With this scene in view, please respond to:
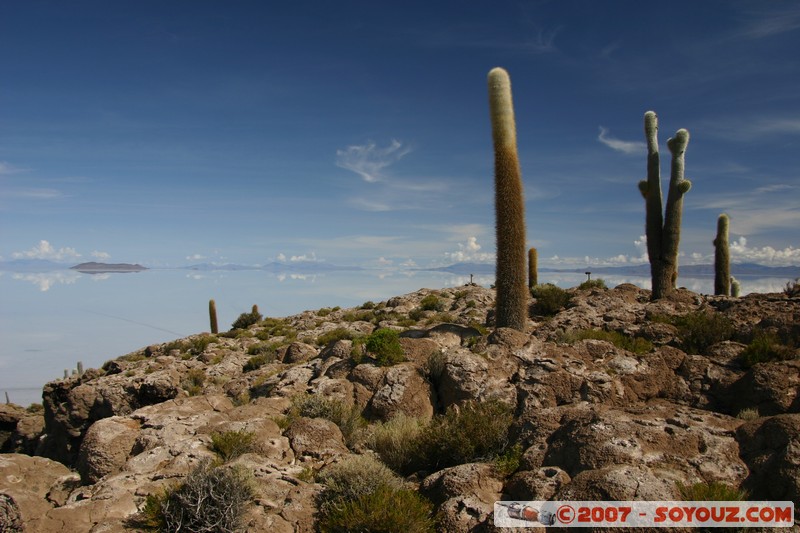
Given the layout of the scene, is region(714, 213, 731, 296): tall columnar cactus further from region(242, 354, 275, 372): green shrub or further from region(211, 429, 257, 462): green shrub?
region(211, 429, 257, 462): green shrub

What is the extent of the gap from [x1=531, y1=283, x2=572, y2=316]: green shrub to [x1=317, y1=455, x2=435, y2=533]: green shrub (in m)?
15.9

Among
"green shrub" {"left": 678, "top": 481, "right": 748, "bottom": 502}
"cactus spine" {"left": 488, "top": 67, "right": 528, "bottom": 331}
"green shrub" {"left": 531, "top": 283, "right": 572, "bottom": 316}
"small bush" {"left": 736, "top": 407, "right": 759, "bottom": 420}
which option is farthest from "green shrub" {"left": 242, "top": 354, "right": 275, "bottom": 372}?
"green shrub" {"left": 678, "top": 481, "right": 748, "bottom": 502}

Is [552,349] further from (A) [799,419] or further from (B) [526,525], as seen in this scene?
(B) [526,525]

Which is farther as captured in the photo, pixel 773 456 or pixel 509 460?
pixel 509 460

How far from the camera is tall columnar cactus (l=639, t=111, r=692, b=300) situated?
829 inches

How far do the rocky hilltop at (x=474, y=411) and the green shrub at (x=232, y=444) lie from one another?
4cm

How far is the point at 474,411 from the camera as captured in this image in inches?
364

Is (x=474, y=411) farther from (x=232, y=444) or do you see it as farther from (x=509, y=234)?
(x=509, y=234)

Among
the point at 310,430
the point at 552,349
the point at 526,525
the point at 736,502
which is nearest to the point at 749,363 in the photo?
the point at 552,349

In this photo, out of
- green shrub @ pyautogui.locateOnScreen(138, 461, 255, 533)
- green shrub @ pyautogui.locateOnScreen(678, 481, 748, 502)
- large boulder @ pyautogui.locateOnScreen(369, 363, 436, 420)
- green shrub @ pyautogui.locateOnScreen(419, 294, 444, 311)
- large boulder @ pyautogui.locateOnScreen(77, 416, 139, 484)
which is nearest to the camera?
green shrub @ pyautogui.locateOnScreen(678, 481, 748, 502)

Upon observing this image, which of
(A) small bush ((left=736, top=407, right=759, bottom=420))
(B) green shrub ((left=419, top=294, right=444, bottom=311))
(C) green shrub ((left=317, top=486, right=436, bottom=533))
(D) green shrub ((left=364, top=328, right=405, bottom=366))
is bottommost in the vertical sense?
(C) green shrub ((left=317, top=486, right=436, bottom=533))

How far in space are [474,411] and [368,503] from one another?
3.13 m

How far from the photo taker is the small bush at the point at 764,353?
35.4 ft

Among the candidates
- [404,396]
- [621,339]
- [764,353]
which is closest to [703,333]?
[621,339]
